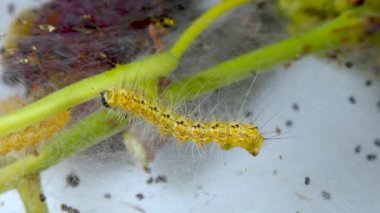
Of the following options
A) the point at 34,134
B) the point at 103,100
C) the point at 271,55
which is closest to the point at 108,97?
the point at 103,100

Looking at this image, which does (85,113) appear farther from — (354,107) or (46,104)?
(354,107)

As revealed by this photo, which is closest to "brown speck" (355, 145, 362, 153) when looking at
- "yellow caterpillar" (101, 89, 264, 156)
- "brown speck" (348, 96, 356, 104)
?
"brown speck" (348, 96, 356, 104)

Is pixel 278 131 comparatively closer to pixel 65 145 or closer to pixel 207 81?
pixel 207 81

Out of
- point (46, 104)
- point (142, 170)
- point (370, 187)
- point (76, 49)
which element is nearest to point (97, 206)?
point (142, 170)

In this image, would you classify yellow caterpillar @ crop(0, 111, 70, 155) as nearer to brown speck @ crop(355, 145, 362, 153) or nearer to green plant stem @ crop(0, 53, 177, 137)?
green plant stem @ crop(0, 53, 177, 137)

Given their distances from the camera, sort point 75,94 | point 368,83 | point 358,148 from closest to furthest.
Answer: point 75,94, point 358,148, point 368,83
